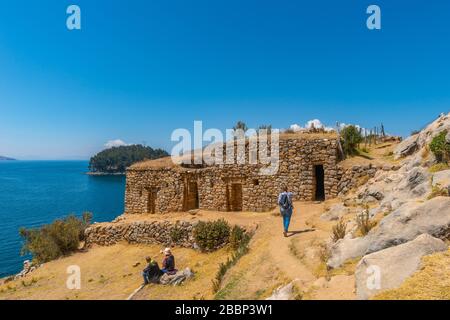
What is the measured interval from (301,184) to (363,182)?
11.7 feet

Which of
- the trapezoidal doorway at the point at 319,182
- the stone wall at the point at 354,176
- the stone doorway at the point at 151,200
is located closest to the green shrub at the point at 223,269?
the stone wall at the point at 354,176

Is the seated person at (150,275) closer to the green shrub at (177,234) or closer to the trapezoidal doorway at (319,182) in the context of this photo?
the green shrub at (177,234)

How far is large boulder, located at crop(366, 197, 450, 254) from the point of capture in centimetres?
648

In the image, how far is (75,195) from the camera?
78.7 metres

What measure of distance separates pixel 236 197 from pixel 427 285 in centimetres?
1645

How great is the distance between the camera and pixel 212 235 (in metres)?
15.4

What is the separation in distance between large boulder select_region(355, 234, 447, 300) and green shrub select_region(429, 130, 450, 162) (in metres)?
6.04

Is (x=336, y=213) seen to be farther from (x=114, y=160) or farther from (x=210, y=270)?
(x=114, y=160)

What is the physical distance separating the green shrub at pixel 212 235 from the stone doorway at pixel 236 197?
5433 mm

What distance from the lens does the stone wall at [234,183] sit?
1870 cm

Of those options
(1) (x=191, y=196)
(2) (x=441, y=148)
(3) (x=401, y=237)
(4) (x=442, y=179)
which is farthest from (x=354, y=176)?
(3) (x=401, y=237)

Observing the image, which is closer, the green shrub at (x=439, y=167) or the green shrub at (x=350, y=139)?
the green shrub at (x=439, y=167)
